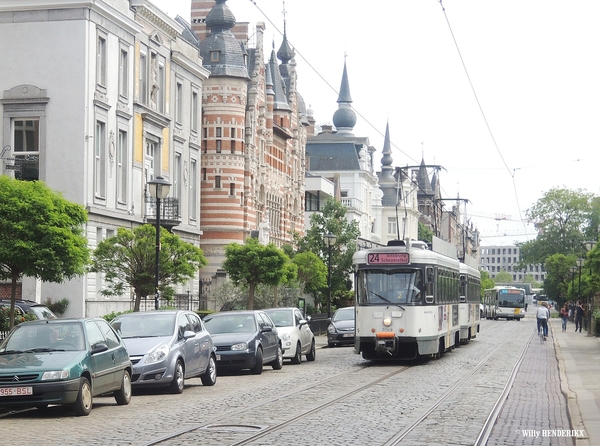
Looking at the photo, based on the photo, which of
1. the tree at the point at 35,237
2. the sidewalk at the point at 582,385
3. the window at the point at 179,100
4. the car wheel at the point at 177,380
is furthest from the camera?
the window at the point at 179,100

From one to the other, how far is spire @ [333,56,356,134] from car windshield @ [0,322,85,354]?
98308mm

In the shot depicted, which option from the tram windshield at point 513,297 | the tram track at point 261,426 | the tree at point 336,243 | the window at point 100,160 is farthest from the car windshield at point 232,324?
the tram windshield at point 513,297

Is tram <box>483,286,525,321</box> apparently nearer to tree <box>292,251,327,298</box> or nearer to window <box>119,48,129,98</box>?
tree <box>292,251,327,298</box>

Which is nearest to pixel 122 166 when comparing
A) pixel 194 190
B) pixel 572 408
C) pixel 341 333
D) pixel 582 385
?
pixel 194 190

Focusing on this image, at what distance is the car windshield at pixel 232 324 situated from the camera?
26.3 meters

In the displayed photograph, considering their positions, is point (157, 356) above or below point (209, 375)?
above

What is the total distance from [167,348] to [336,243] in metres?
44.4

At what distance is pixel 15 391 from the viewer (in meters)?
15.8

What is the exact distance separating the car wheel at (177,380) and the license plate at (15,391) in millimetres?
4709

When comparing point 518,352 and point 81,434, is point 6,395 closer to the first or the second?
point 81,434

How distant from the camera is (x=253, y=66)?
71188mm

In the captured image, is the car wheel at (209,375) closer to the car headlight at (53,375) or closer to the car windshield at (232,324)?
the car windshield at (232,324)

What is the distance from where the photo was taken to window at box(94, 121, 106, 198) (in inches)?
1797

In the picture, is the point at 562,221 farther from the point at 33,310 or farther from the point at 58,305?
the point at 33,310
